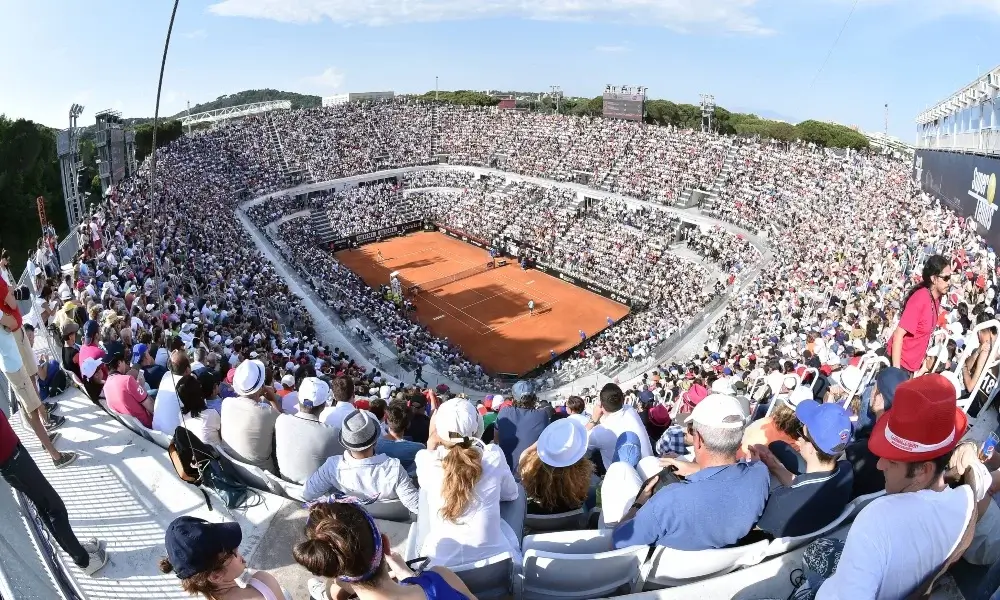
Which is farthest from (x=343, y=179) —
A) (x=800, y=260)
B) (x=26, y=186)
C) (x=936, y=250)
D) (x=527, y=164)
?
(x=936, y=250)

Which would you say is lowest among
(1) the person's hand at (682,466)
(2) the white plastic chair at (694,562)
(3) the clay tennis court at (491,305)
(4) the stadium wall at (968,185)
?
(3) the clay tennis court at (491,305)

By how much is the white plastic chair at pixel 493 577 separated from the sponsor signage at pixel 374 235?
40.9 m

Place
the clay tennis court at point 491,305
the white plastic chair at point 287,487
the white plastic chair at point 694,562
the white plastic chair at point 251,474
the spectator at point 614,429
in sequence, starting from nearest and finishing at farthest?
1. the white plastic chair at point 694,562
2. the white plastic chair at point 287,487
3. the white plastic chair at point 251,474
4. the spectator at point 614,429
5. the clay tennis court at point 491,305

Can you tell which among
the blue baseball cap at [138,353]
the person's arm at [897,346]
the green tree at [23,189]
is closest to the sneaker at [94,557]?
the blue baseball cap at [138,353]

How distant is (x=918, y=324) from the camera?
5801mm

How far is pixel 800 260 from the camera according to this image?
24.5 meters

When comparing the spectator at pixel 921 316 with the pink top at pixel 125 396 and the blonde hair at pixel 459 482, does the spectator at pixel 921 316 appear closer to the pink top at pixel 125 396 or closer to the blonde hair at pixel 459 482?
the blonde hair at pixel 459 482

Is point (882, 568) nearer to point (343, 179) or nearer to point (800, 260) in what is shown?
point (800, 260)

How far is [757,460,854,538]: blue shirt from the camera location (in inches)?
147

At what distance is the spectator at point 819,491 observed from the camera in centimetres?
374

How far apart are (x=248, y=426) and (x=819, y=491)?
463 cm

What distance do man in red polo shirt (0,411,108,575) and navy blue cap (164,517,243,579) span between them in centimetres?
175

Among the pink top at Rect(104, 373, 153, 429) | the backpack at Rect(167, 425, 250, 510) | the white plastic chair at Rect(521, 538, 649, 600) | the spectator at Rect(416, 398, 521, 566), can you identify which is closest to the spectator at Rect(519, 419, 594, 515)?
the spectator at Rect(416, 398, 521, 566)

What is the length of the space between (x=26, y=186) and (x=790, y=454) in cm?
4188
